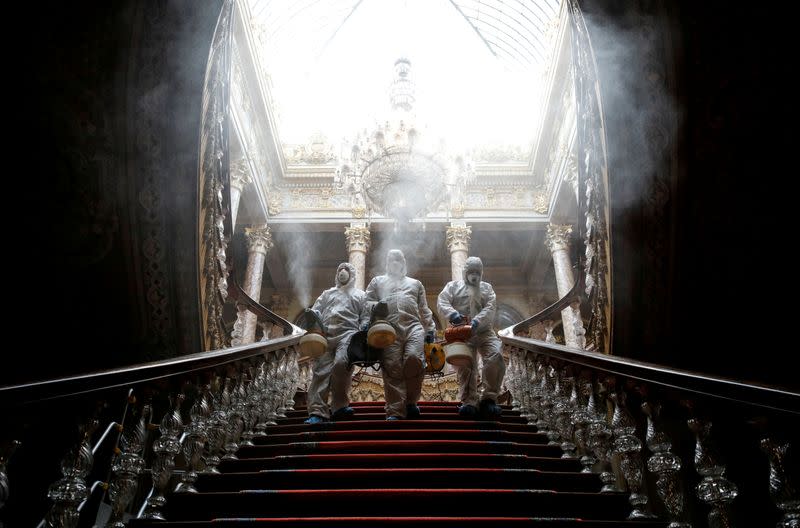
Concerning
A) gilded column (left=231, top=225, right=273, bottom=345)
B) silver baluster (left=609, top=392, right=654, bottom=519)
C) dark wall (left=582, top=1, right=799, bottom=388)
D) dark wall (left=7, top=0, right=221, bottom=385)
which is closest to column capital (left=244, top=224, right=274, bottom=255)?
gilded column (left=231, top=225, right=273, bottom=345)

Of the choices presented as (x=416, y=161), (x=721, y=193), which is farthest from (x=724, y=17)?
(x=416, y=161)

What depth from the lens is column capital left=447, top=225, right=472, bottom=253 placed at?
14.5 metres

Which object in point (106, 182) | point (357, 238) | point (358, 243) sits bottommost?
point (106, 182)

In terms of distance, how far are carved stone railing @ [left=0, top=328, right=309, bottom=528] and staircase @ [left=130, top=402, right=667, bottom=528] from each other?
0.18 m

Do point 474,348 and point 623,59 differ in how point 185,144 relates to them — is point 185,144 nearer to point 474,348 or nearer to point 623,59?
point 474,348

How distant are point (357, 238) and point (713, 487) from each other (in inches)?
508

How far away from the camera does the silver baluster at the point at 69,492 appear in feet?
6.07

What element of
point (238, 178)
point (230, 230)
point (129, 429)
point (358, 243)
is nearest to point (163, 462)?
point (129, 429)

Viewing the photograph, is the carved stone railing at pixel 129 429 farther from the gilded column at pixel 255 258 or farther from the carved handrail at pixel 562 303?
the gilded column at pixel 255 258

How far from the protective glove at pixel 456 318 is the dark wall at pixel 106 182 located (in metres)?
2.28

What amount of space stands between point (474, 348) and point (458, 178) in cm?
575

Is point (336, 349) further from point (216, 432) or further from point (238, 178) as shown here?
point (238, 178)

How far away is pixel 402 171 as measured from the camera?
999cm

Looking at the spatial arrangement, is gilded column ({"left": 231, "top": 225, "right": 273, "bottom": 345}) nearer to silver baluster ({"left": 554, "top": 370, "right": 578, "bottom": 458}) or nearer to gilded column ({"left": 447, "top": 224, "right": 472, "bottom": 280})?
gilded column ({"left": 447, "top": 224, "right": 472, "bottom": 280})
